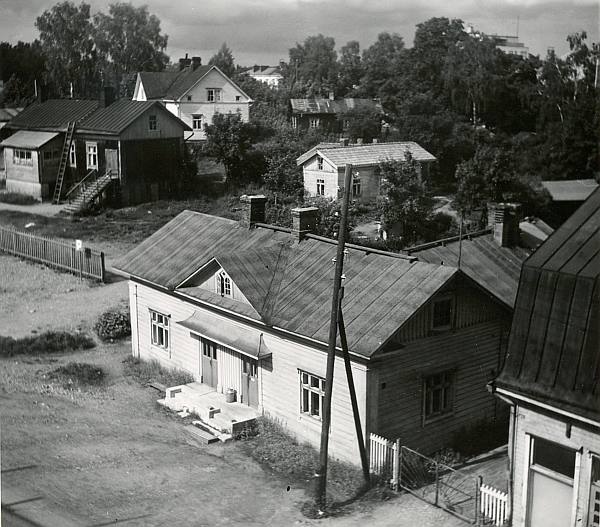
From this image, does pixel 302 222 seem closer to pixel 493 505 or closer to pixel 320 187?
pixel 493 505

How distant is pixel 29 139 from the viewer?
159 feet

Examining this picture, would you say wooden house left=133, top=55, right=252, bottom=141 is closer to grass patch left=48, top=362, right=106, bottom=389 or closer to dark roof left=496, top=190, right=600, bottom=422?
grass patch left=48, top=362, right=106, bottom=389

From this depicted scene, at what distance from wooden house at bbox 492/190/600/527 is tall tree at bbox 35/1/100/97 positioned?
37869 millimetres

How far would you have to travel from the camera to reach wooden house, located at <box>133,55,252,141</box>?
200 ft

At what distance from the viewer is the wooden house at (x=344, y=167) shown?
150 feet

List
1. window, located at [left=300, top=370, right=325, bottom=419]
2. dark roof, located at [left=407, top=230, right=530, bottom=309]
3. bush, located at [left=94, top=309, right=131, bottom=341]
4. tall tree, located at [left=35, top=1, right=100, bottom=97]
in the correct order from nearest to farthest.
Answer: window, located at [left=300, top=370, right=325, bottom=419] → dark roof, located at [left=407, top=230, right=530, bottom=309] → bush, located at [left=94, top=309, right=131, bottom=341] → tall tree, located at [left=35, top=1, right=100, bottom=97]

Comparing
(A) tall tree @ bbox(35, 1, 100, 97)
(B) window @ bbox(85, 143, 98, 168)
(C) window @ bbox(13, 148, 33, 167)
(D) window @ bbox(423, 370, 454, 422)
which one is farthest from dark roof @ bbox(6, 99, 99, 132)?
(D) window @ bbox(423, 370, 454, 422)

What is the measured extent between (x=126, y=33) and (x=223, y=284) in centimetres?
3288

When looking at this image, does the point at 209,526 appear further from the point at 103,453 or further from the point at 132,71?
the point at 132,71

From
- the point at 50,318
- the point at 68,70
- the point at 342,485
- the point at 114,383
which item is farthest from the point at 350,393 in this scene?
the point at 68,70

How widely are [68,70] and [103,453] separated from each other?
137 ft

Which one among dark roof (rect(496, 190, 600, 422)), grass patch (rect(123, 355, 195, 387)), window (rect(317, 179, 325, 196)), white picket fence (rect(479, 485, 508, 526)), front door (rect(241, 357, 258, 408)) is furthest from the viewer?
window (rect(317, 179, 325, 196))

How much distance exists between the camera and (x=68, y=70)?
5422 cm

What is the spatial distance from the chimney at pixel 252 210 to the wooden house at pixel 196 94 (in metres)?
37.6
